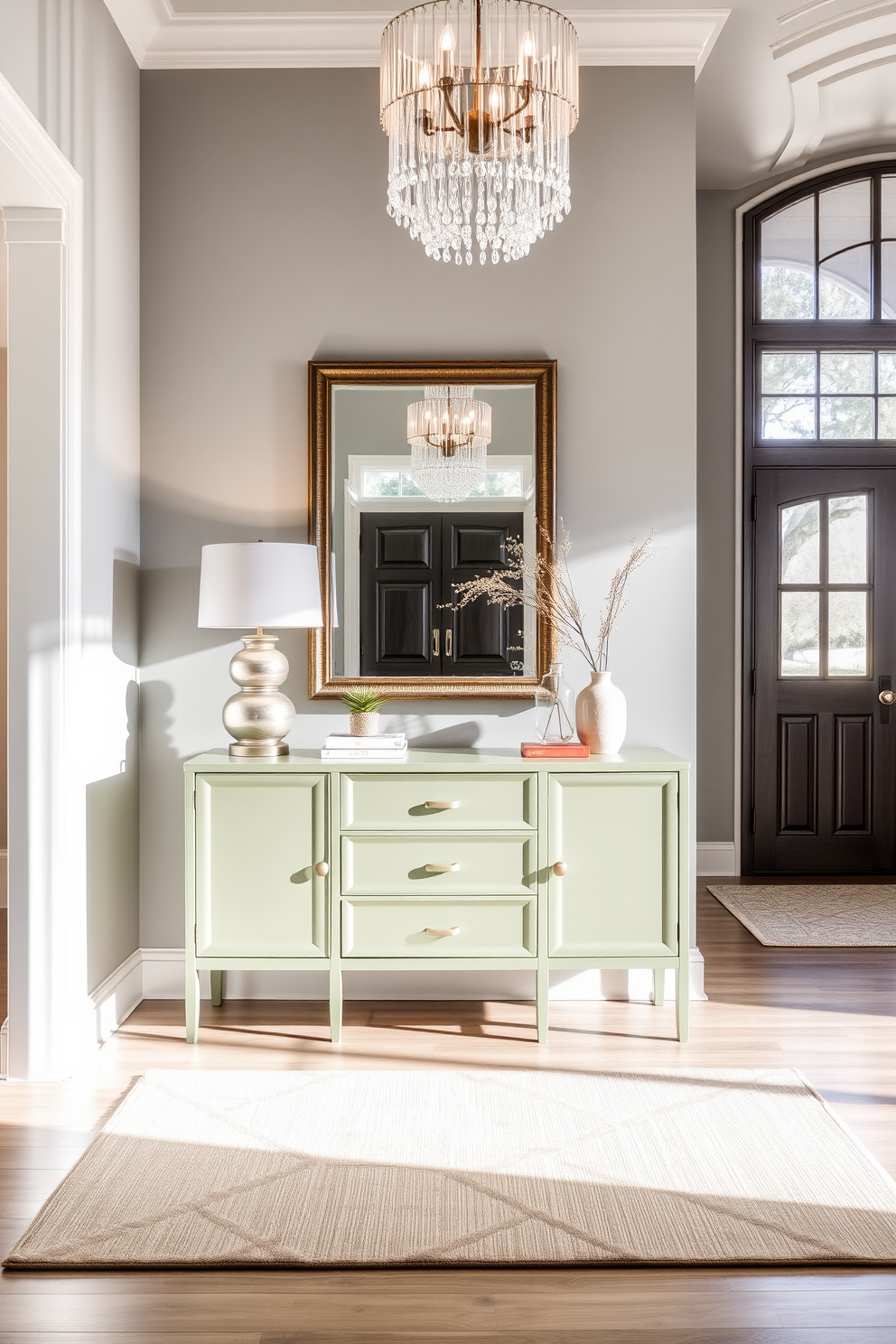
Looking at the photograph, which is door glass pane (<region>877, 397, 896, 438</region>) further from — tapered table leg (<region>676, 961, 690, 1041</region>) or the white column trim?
the white column trim

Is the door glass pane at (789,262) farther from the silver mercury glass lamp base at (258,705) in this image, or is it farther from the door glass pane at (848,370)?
the silver mercury glass lamp base at (258,705)

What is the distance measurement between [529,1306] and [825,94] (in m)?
4.30

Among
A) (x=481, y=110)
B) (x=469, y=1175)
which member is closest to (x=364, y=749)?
(x=469, y=1175)

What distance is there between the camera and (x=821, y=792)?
195 inches

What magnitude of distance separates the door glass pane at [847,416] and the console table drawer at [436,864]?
10.3ft

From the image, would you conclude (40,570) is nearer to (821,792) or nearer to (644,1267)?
(644,1267)

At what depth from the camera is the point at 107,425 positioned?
293 centimetres

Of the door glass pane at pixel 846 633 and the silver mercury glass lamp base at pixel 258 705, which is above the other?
the door glass pane at pixel 846 633

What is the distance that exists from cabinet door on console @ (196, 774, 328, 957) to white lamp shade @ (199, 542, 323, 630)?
45cm

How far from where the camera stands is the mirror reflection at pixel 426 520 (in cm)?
322

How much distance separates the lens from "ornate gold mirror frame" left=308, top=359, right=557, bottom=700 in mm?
3205

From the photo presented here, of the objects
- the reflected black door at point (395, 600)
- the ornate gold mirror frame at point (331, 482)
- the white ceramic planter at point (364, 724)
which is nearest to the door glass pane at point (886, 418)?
the ornate gold mirror frame at point (331, 482)

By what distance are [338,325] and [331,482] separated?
0.51 meters

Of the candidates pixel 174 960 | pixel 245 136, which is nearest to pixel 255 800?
pixel 174 960
